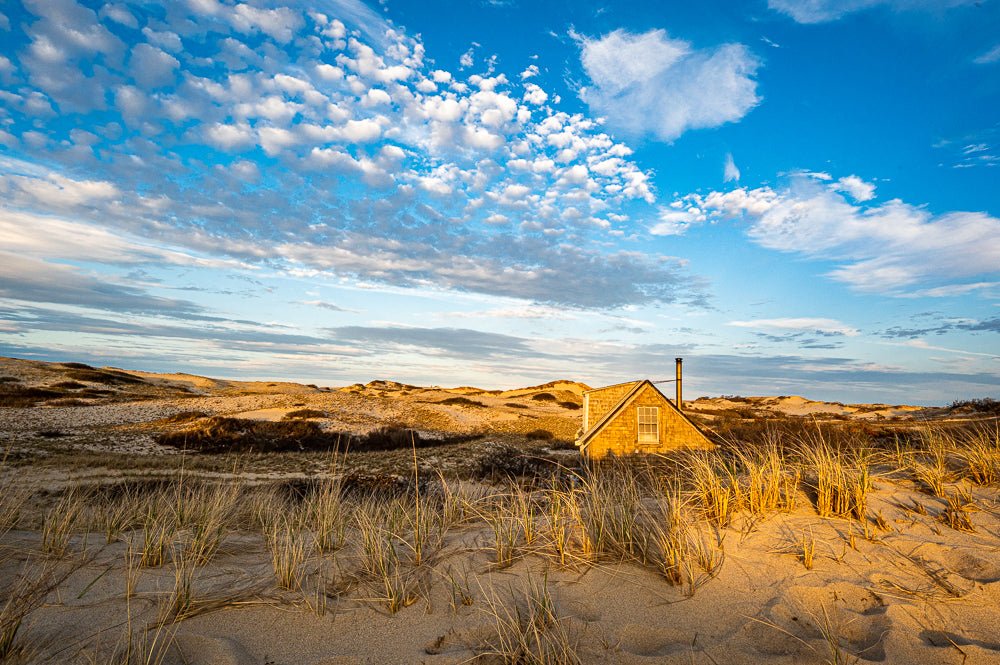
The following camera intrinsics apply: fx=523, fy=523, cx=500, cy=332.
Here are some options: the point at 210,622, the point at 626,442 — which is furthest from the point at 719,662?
the point at 626,442

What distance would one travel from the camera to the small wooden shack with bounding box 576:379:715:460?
18.8 m

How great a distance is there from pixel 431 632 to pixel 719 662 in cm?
169

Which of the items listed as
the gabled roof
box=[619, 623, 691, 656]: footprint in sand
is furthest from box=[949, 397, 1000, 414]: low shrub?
box=[619, 623, 691, 656]: footprint in sand

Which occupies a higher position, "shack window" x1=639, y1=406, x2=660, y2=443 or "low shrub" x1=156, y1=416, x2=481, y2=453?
"shack window" x1=639, y1=406, x2=660, y2=443

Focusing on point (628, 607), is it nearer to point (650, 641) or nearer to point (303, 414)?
point (650, 641)

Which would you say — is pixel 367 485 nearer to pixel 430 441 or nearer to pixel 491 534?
pixel 491 534

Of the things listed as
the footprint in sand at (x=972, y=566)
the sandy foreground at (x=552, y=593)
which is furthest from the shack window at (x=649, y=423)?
the footprint in sand at (x=972, y=566)

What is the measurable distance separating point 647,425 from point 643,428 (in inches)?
7.1

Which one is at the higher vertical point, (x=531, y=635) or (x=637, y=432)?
(x=531, y=635)

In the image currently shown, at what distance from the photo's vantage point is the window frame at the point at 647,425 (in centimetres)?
1880

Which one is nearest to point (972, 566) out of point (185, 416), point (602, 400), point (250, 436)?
point (602, 400)

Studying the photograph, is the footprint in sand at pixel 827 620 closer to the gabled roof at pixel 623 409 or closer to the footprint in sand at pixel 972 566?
the footprint in sand at pixel 972 566

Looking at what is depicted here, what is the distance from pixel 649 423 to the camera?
18.9 metres

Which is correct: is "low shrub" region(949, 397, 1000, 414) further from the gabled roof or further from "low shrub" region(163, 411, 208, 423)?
"low shrub" region(163, 411, 208, 423)
